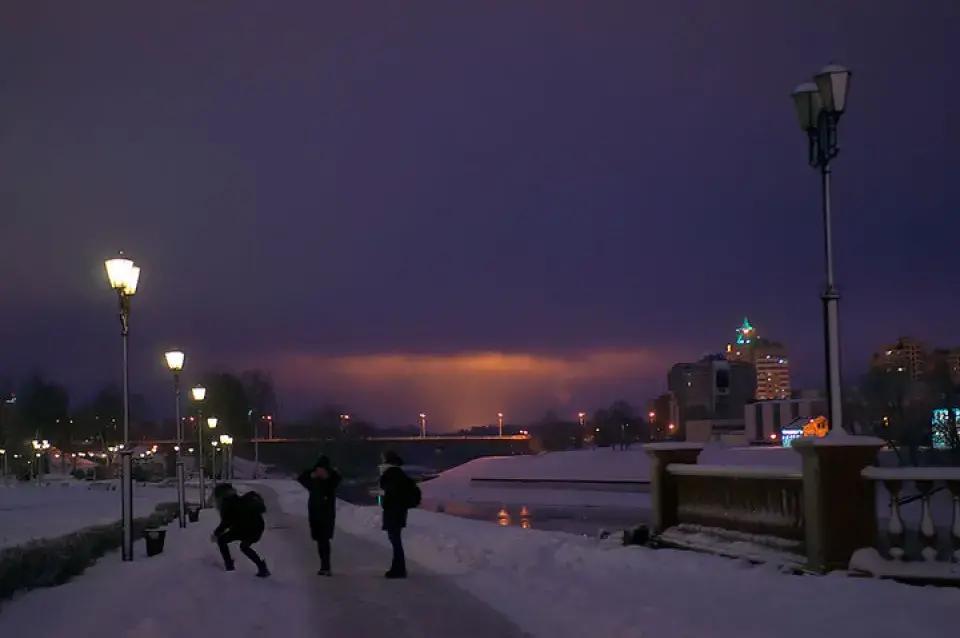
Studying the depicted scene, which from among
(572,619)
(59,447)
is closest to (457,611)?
(572,619)

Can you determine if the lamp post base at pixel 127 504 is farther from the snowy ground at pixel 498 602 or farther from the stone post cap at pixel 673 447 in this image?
the stone post cap at pixel 673 447

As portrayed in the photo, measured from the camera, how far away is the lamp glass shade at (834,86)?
1331cm

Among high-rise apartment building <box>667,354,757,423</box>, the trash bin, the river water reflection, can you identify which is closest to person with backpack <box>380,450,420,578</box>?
the trash bin

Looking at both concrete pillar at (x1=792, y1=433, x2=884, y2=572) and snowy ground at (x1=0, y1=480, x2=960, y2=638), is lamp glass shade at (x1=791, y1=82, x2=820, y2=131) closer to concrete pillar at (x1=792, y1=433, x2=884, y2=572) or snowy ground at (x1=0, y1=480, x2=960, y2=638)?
concrete pillar at (x1=792, y1=433, x2=884, y2=572)

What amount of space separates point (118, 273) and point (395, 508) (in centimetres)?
697

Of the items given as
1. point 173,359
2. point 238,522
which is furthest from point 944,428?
point 238,522

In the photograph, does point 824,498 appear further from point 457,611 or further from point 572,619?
point 457,611

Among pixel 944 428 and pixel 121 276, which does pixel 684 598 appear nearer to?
pixel 121 276

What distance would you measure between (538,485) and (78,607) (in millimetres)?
78704

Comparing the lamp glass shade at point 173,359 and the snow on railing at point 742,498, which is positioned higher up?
the lamp glass shade at point 173,359

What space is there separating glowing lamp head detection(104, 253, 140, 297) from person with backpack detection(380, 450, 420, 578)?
20.3ft

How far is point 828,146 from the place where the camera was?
13.7 m

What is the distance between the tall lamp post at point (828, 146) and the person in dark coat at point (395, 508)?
581 centimetres

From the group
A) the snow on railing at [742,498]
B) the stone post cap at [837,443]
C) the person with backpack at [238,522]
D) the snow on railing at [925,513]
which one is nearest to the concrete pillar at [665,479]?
the snow on railing at [742,498]
